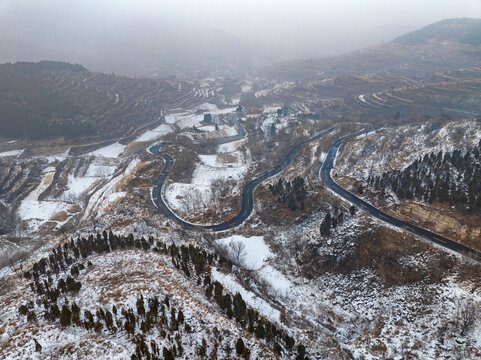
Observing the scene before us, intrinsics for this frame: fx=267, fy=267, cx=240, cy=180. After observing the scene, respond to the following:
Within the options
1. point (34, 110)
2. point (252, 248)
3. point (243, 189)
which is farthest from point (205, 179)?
point (34, 110)

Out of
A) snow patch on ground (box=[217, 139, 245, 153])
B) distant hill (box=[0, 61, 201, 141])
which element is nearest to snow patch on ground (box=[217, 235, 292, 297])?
snow patch on ground (box=[217, 139, 245, 153])

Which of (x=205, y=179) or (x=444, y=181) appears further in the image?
(x=205, y=179)

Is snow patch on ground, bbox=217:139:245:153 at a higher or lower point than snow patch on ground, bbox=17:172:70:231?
higher

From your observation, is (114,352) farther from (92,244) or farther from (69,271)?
(92,244)

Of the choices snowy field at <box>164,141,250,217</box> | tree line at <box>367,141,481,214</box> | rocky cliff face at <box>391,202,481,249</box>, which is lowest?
snowy field at <box>164,141,250,217</box>

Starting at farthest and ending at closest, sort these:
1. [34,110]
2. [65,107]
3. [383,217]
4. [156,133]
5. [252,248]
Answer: [65,107] → [156,133] → [34,110] → [252,248] → [383,217]

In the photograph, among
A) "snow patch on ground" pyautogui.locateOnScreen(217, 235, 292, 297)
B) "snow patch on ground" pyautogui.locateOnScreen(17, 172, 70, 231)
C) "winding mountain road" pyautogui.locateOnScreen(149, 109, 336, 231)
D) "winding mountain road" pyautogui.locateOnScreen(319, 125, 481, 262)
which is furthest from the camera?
"snow patch on ground" pyautogui.locateOnScreen(17, 172, 70, 231)

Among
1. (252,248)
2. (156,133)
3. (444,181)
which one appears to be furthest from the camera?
(156,133)

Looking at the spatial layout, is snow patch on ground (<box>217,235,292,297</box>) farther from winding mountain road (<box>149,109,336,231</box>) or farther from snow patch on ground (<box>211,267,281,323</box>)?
snow patch on ground (<box>211,267,281,323</box>)

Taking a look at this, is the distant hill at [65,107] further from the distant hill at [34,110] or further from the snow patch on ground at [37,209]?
the snow patch on ground at [37,209]

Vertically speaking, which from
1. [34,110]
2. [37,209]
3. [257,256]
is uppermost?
[34,110]

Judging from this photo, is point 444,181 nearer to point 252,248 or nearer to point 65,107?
point 252,248

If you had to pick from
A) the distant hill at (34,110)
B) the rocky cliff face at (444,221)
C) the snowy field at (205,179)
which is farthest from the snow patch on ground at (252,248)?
the distant hill at (34,110)
